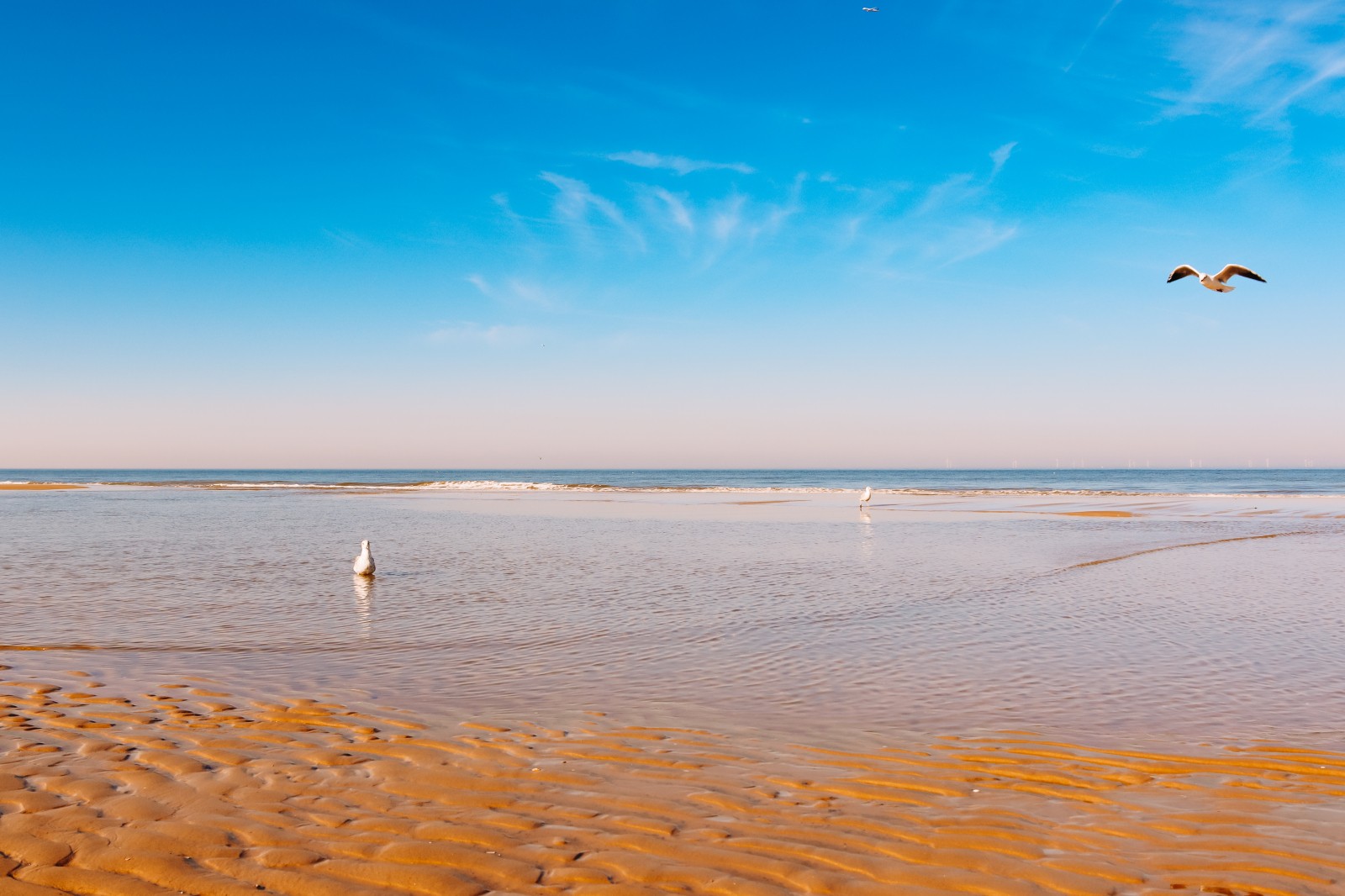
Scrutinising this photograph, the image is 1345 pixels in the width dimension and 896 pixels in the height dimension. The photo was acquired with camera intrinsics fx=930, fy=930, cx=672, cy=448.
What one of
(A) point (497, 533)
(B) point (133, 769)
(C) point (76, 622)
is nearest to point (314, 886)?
(B) point (133, 769)

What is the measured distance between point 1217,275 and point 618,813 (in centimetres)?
1505

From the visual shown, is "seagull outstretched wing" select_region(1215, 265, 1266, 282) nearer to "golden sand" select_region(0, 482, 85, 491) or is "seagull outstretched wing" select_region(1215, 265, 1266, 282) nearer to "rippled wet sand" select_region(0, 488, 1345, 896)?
"rippled wet sand" select_region(0, 488, 1345, 896)

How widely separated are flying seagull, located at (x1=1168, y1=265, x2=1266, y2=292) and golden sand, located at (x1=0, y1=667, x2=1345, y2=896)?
38.5 ft

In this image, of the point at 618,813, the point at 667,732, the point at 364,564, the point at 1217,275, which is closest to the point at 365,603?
the point at 364,564

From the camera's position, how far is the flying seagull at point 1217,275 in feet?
50.3

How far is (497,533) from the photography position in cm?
2400

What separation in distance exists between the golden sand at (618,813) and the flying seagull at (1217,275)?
11740mm

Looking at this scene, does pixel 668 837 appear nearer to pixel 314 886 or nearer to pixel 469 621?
pixel 314 886

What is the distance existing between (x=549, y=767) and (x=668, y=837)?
1.32 metres

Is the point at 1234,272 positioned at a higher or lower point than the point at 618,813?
higher

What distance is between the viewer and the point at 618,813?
483cm

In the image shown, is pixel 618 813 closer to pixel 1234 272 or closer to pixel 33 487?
pixel 1234 272

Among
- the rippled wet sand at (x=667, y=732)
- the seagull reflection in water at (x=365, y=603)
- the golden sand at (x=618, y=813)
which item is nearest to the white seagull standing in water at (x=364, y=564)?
the seagull reflection in water at (x=365, y=603)

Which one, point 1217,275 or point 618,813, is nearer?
point 618,813
